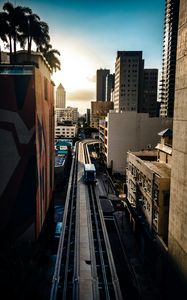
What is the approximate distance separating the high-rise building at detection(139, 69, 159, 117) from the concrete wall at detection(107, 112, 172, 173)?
78.6 metres

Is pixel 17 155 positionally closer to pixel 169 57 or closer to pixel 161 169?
pixel 161 169

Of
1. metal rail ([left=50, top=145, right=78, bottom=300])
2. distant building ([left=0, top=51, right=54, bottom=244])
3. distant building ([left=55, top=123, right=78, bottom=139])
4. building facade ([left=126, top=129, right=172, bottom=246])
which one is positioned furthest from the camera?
distant building ([left=55, top=123, right=78, bottom=139])

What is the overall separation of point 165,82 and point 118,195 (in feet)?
256

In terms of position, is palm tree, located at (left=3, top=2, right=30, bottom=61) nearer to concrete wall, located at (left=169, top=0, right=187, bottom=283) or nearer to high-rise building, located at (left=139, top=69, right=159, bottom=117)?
concrete wall, located at (left=169, top=0, right=187, bottom=283)

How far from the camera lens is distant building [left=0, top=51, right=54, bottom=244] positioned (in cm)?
3200

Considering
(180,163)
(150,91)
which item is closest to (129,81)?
(150,91)

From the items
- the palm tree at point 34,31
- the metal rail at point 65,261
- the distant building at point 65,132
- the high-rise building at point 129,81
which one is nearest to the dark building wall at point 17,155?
the metal rail at point 65,261

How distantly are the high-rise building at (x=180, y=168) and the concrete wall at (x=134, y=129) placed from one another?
58867 mm

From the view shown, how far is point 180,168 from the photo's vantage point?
26516mm

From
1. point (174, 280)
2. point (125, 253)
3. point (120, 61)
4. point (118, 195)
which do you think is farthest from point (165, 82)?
point (174, 280)

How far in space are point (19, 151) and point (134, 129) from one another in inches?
2305

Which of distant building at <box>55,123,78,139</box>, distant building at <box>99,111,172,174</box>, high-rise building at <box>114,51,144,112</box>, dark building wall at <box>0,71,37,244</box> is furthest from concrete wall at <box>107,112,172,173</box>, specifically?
distant building at <box>55,123,78,139</box>

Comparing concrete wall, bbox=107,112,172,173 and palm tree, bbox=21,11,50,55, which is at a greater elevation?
palm tree, bbox=21,11,50,55

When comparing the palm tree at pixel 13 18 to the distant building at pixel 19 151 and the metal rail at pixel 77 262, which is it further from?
the metal rail at pixel 77 262
